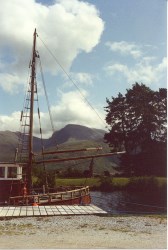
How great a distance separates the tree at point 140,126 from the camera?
6738 cm

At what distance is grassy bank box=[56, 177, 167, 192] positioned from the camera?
53531mm

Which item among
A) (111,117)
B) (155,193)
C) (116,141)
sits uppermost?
(111,117)

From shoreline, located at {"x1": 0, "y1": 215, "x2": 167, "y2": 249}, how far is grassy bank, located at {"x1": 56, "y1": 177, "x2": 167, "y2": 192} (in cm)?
3143

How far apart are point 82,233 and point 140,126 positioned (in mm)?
58470

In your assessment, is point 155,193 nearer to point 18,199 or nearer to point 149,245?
point 18,199

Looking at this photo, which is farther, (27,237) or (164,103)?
(164,103)

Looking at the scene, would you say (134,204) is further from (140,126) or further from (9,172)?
(140,126)

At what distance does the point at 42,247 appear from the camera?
43.8 feet

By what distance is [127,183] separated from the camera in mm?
58094

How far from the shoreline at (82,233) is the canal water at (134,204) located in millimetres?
14337

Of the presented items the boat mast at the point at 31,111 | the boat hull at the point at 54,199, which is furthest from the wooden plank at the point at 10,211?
the boat mast at the point at 31,111

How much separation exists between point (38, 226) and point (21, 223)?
1460 mm

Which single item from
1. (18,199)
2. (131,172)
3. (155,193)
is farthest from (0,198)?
(131,172)

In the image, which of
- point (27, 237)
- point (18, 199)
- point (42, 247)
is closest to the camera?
point (42, 247)
